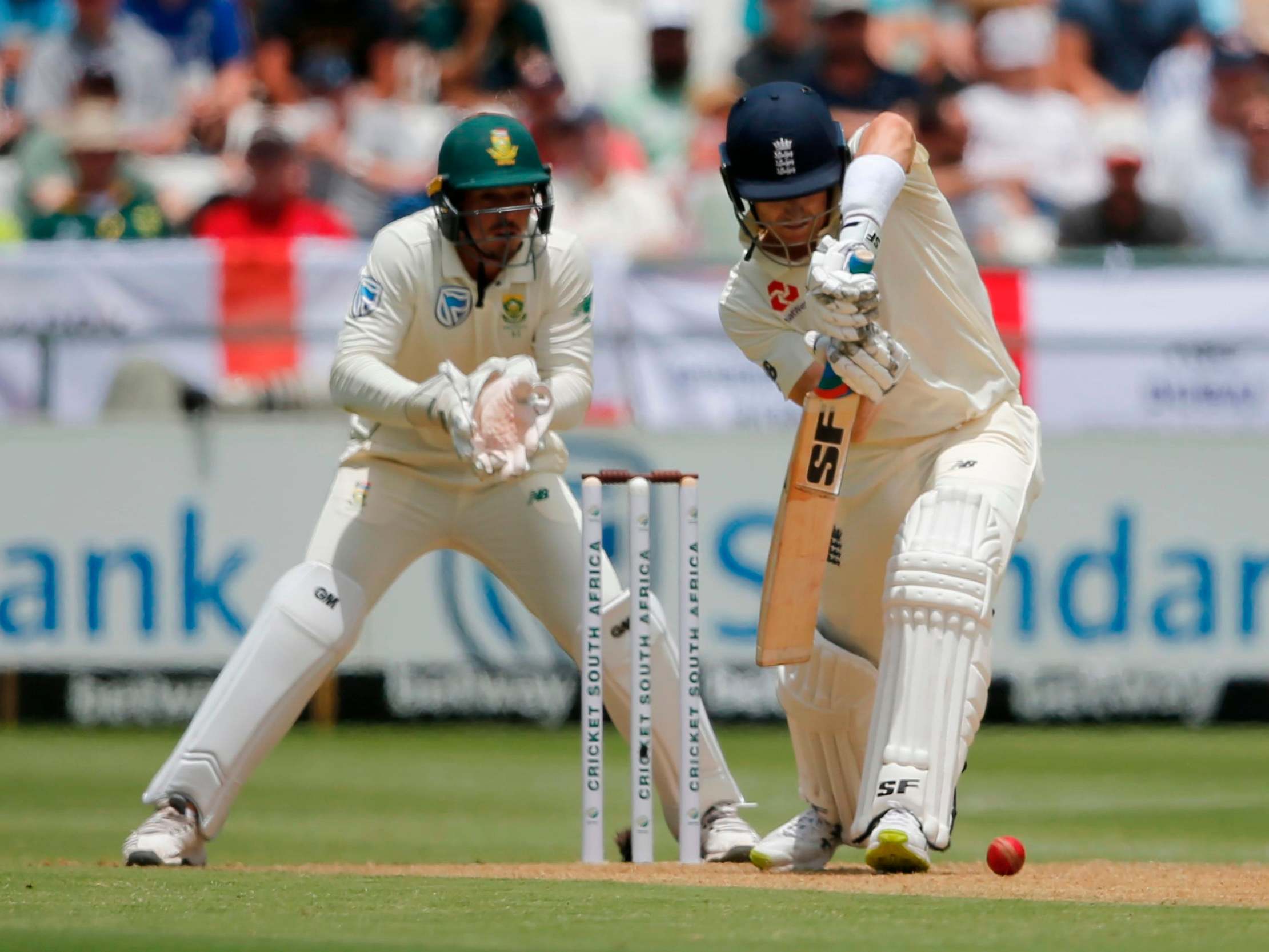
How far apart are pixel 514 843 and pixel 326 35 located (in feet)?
27.3

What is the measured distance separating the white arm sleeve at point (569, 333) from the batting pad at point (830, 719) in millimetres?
1003

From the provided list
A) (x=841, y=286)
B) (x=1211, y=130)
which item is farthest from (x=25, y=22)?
(x=841, y=286)

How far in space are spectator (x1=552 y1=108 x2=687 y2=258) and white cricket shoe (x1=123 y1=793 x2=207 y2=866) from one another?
6.56 meters

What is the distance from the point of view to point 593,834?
5.68m

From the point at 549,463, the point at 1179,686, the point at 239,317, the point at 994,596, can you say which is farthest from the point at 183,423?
the point at 994,596

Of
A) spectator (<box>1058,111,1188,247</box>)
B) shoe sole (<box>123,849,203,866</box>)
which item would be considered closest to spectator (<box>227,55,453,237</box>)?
spectator (<box>1058,111,1188,247</box>)

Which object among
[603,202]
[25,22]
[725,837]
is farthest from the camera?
[25,22]

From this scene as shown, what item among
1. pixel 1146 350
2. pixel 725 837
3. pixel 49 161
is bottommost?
pixel 725 837

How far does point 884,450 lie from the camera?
5582 mm

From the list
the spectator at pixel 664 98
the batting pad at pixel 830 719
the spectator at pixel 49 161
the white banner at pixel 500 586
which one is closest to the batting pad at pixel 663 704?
the batting pad at pixel 830 719

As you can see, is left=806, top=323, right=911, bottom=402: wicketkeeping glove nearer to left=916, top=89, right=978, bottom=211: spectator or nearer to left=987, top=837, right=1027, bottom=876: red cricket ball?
left=987, top=837, right=1027, bottom=876: red cricket ball

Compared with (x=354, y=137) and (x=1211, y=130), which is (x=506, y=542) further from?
(x=1211, y=130)

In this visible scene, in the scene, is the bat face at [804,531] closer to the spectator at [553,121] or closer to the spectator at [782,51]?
the spectator at [553,121]

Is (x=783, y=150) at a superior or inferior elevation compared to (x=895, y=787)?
superior
